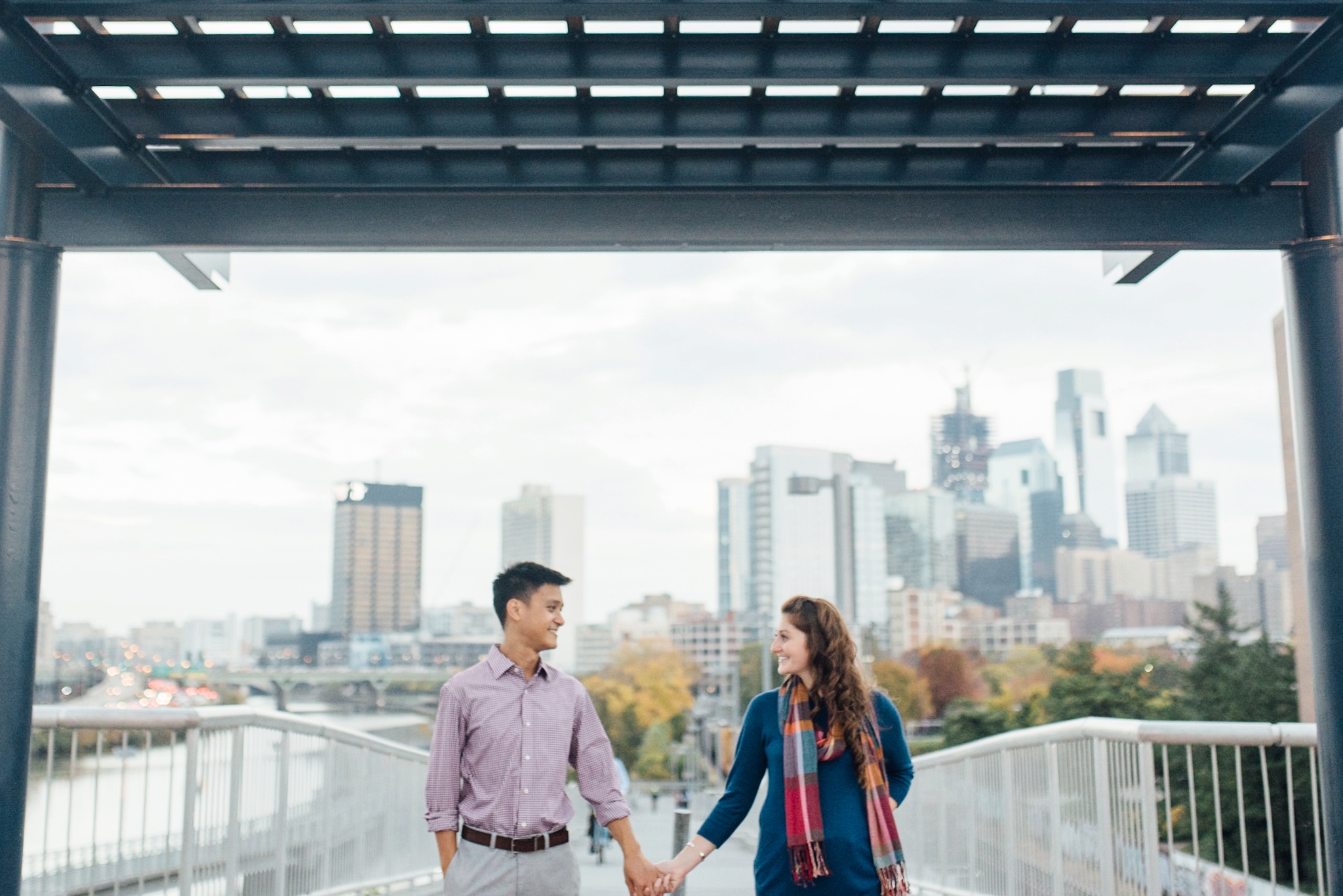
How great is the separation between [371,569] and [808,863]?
167m

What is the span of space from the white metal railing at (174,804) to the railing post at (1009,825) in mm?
4200

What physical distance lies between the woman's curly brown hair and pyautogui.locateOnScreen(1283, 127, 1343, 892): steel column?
2.57 metres

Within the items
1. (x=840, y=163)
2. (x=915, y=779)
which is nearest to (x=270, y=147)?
(x=840, y=163)

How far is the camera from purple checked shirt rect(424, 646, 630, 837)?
3.82 meters

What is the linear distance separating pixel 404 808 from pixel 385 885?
117 cm

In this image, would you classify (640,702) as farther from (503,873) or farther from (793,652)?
(793,652)

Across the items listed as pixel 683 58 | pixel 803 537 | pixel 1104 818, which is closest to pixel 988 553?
pixel 803 537

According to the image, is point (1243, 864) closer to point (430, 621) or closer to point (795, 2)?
point (795, 2)

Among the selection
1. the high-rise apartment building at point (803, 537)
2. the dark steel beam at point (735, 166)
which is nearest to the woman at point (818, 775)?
the dark steel beam at point (735, 166)

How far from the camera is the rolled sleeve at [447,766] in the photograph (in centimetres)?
383

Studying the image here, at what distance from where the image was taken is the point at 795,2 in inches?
166

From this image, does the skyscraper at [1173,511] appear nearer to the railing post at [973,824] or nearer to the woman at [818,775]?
the railing post at [973,824]

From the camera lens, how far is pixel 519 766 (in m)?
3.85

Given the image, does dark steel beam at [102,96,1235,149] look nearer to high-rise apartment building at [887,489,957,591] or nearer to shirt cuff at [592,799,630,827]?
shirt cuff at [592,799,630,827]
